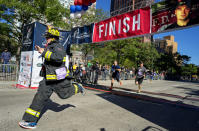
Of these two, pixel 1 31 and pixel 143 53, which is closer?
pixel 1 31

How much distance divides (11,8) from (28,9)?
2.20 metres

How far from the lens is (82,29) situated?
32.6ft

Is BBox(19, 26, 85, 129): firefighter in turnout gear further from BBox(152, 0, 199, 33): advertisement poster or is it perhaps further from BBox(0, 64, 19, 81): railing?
BBox(0, 64, 19, 81): railing

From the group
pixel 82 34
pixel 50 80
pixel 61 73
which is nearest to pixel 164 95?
pixel 82 34

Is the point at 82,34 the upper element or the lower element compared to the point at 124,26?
upper

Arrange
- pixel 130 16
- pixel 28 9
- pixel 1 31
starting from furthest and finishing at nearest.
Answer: pixel 1 31, pixel 28 9, pixel 130 16

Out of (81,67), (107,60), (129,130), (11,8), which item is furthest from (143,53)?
(129,130)

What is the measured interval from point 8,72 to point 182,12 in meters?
10.9

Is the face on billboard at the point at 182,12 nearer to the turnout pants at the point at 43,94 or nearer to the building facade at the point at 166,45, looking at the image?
the turnout pants at the point at 43,94

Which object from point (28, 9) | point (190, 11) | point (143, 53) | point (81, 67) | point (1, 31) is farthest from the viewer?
point (143, 53)

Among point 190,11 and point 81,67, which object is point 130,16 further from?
point 81,67

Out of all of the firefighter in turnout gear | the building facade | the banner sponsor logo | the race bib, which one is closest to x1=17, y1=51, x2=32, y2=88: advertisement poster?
the banner sponsor logo

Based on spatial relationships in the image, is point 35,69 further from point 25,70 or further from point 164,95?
point 164,95

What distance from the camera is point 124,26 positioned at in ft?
24.4
